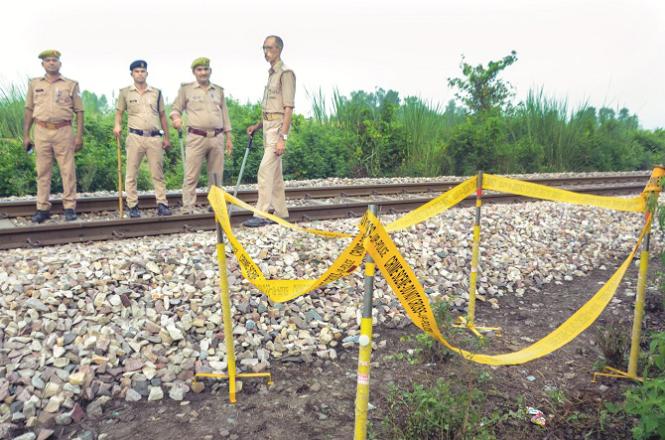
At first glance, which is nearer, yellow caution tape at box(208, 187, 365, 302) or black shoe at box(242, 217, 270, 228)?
yellow caution tape at box(208, 187, 365, 302)

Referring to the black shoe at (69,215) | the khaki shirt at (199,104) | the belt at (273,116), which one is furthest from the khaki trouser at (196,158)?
the black shoe at (69,215)

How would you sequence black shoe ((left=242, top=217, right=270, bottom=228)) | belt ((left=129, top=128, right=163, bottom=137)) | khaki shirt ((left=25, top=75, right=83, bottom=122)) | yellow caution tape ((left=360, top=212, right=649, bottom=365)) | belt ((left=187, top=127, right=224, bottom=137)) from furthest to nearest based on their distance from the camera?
1. belt ((left=129, top=128, right=163, bottom=137))
2. belt ((left=187, top=127, right=224, bottom=137))
3. khaki shirt ((left=25, top=75, right=83, bottom=122))
4. black shoe ((left=242, top=217, right=270, bottom=228))
5. yellow caution tape ((left=360, top=212, right=649, bottom=365))

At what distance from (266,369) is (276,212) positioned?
3.59 m

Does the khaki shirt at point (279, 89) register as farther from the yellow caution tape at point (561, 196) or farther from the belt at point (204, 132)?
the yellow caution tape at point (561, 196)

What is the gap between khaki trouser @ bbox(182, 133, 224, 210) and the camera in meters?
7.70

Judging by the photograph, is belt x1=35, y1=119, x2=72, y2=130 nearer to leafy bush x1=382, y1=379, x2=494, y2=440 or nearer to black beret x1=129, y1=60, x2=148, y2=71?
black beret x1=129, y1=60, x2=148, y2=71

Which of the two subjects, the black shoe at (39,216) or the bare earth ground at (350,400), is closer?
the bare earth ground at (350,400)

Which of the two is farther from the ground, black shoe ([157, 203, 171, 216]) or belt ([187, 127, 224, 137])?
belt ([187, 127, 224, 137])

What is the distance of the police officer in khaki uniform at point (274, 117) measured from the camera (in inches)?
264

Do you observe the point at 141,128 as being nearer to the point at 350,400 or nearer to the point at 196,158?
the point at 196,158

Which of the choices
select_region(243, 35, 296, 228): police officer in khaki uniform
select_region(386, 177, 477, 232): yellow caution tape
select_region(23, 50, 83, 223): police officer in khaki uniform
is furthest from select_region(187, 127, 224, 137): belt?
select_region(386, 177, 477, 232): yellow caution tape

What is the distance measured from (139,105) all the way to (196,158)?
1.15 metres

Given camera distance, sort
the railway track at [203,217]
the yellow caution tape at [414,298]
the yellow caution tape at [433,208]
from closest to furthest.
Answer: the yellow caution tape at [414,298] → the yellow caution tape at [433,208] → the railway track at [203,217]

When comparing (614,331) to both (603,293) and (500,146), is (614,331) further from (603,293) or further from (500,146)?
(500,146)
